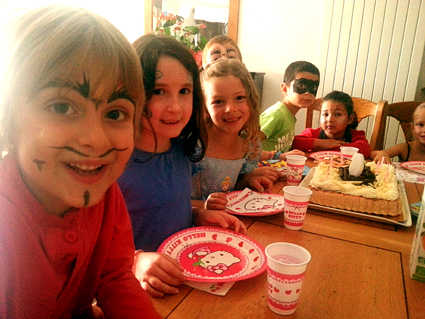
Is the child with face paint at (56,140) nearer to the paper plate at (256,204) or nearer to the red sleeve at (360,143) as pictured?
the paper plate at (256,204)

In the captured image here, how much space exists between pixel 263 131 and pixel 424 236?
4.51 ft

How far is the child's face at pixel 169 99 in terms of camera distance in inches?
31.8

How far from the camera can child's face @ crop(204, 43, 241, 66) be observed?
2100 millimetres

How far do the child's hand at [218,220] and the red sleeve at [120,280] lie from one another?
0.26m

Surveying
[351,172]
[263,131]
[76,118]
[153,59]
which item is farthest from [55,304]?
[263,131]

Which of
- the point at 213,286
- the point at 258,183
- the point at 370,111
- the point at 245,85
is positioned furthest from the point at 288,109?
the point at 213,286

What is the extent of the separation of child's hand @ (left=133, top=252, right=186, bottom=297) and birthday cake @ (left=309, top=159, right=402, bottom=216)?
572 millimetres

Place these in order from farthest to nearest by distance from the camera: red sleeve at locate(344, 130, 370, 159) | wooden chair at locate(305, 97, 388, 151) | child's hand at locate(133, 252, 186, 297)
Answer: wooden chair at locate(305, 97, 388, 151) < red sleeve at locate(344, 130, 370, 159) < child's hand at locate(133, 252, 186, 297)

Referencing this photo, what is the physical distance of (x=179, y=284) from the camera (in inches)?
23.1

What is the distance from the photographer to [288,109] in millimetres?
2100

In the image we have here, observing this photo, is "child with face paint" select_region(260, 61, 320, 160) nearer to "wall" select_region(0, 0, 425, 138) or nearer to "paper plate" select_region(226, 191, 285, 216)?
"paper plate" select_region(226, 191, 285, 216)

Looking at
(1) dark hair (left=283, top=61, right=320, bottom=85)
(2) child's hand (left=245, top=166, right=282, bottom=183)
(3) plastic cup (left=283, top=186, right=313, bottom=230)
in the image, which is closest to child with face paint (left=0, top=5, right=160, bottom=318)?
(3) plastic cup (left=283, top=186, right=313, bottom=230)

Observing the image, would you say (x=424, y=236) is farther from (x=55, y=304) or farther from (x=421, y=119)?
(x=421, y=119)

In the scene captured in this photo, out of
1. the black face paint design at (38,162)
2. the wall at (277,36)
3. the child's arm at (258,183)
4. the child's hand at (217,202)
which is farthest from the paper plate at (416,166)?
the wall at (277,36)
